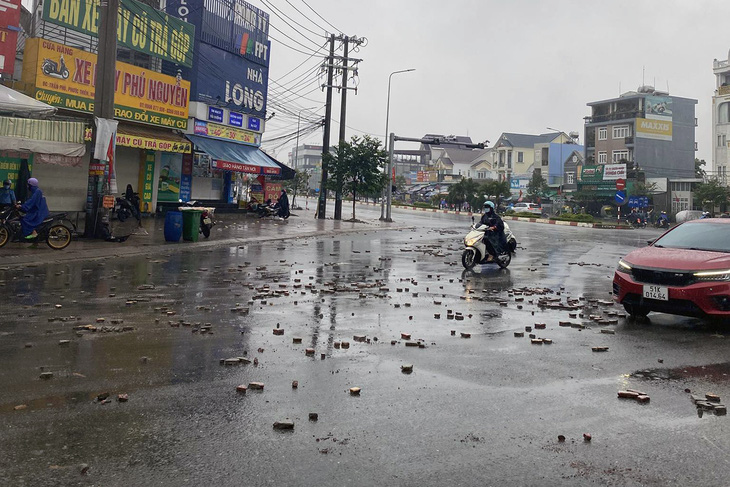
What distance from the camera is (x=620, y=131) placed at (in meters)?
75.6

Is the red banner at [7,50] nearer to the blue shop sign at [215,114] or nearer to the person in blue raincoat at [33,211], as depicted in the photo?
the person in blue raincoat at [33,211]

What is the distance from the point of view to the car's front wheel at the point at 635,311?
31.1 feet

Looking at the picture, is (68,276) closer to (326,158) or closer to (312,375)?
(312,375)

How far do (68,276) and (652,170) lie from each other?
73.1 m

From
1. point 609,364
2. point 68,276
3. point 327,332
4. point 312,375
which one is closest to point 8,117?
point 68,276

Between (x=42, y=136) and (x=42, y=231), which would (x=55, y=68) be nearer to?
(x=42, y=136)

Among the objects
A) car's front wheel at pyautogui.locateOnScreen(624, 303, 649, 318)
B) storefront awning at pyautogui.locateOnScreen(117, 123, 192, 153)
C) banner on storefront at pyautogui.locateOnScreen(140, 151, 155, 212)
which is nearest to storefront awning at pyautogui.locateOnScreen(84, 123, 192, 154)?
storefront awning at pyautogui.locateOnScreen(117, 123, 192, 153)

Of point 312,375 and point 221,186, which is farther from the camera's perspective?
point 221,186

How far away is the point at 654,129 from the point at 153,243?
68103 mm

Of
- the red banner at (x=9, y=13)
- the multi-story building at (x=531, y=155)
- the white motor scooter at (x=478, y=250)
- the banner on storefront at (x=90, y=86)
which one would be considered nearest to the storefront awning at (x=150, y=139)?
the banner on storefront at (x=90, y=86)

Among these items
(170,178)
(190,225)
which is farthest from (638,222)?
(190,225)

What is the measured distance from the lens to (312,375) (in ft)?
20.0

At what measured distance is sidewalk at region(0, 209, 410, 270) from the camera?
611 inches

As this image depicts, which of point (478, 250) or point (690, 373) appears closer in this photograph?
point (690, 373)
